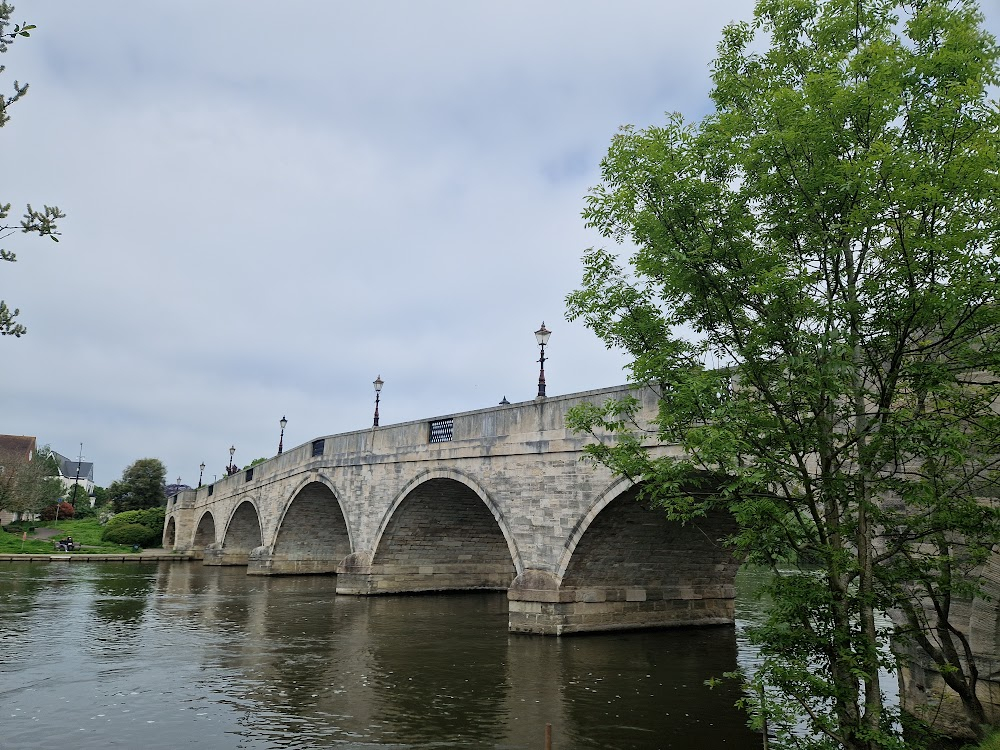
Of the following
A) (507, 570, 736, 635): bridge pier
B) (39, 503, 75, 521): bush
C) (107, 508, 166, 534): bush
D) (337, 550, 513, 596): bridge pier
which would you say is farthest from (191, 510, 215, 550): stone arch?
(507, 570, 736, 635): bridge pier

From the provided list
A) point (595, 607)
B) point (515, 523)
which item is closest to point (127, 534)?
point (515, 523)

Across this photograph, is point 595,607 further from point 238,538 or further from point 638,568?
point 238,538

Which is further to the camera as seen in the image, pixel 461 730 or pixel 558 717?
pixel 558 717

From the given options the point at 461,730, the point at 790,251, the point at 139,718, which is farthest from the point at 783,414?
the point at 139,718

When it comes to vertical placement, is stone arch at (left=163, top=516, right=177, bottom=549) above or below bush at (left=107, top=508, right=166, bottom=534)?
below

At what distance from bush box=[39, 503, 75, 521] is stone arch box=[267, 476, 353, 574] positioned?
44857mm

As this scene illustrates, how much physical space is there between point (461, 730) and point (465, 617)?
36.1ft

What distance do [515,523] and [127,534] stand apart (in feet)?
169

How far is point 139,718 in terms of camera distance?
9.06 m

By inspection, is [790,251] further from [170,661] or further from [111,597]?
[111,597]

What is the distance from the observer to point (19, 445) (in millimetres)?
74438

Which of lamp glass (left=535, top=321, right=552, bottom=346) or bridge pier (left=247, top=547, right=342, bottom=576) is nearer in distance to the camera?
lamp glass (left=535, top=321, right=552, bottom=346)

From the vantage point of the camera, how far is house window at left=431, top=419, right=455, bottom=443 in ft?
67.5

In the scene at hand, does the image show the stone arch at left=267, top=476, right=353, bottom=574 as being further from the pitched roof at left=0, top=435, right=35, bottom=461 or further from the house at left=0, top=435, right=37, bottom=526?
the pitched roof at left=0, top=435, right=35, bottom=461
